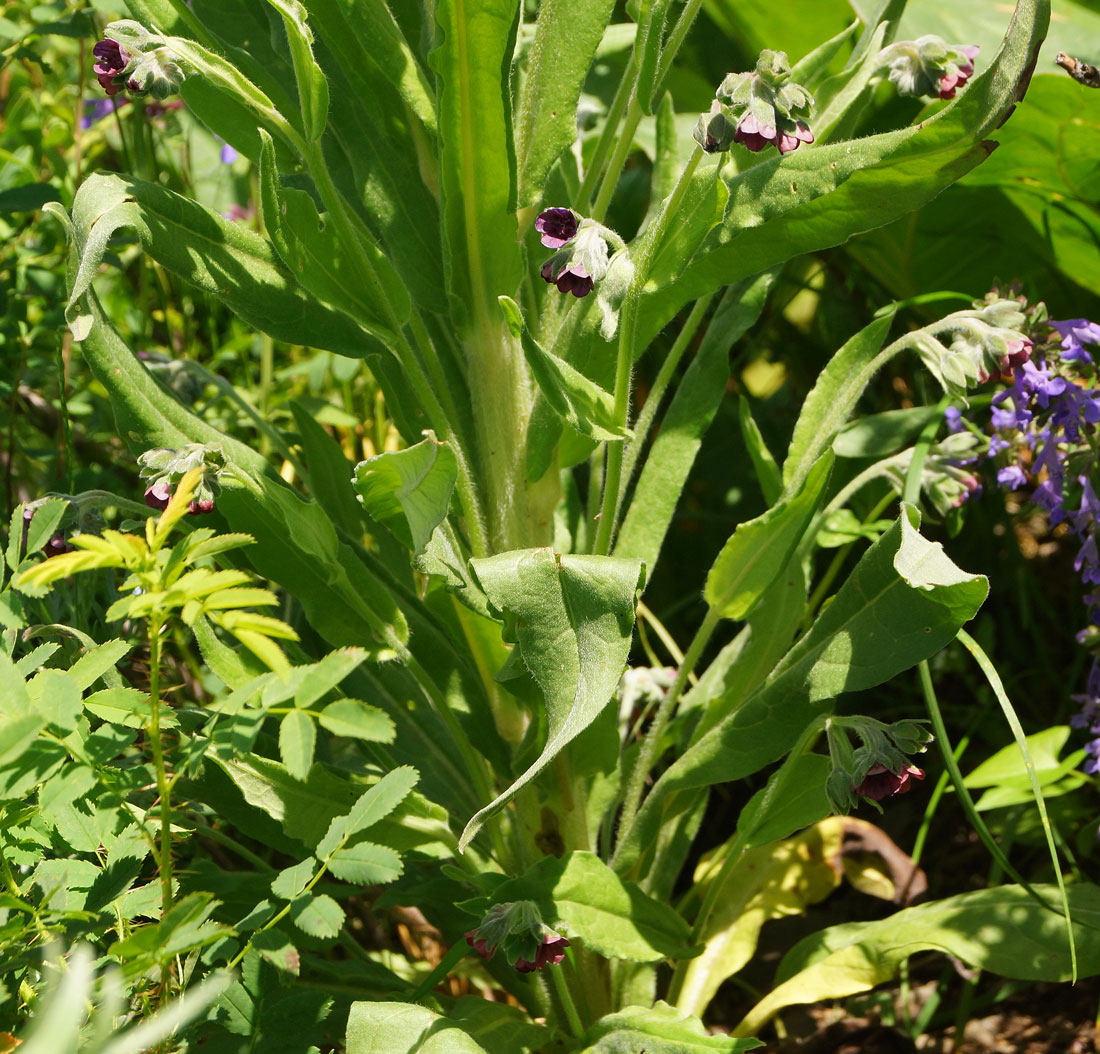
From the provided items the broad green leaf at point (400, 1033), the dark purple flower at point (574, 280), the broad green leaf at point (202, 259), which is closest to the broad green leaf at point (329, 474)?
the broad green leaf at point (202, 259)

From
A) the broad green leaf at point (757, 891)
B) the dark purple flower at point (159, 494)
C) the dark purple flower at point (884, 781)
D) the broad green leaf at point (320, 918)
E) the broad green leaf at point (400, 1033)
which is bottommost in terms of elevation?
the broad green leaf at point (757, 891)

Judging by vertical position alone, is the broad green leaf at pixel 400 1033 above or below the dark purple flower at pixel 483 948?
below

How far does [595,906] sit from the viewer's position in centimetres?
149

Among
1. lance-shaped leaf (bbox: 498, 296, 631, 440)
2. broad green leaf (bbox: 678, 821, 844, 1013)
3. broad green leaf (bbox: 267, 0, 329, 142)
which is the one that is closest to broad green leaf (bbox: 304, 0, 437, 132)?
broad green leaf (bbox: 267, 0, 329, 142)

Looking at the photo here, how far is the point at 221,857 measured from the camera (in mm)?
1985

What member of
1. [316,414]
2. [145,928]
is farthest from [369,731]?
[316,414]

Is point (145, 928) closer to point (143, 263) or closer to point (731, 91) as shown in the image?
point (731, 91)

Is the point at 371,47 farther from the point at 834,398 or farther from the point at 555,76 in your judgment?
the point at 834,398

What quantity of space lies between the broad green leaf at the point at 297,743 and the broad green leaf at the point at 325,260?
0.60 meters

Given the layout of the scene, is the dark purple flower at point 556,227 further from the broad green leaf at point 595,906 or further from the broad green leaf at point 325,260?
the broad green leaf at point 595,906

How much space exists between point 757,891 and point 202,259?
137 centimetres

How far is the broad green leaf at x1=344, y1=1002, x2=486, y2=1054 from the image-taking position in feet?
4.34

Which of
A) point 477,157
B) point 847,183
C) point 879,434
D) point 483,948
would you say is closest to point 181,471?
point 477,157

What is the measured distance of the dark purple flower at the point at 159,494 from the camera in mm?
1351
